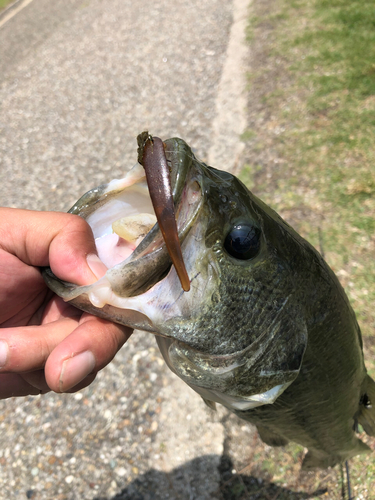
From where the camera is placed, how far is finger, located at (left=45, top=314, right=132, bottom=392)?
1.03 meters

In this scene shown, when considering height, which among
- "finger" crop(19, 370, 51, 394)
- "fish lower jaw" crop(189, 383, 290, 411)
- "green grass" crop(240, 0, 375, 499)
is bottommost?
"green grass" crop(240, 0, 375, 499)

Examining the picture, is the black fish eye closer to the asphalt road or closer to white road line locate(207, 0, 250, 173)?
the asphalt road

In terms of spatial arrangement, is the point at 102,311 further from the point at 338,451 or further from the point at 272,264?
the point at 338,451

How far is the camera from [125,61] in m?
6.69

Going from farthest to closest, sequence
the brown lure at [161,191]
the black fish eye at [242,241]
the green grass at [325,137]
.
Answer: the green grass at [325,137] → the black fish eye at [242,241] → the brown lure at [161,191]

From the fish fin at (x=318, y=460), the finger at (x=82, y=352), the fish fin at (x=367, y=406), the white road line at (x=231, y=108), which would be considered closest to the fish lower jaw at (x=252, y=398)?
the finger at (x=82, y=352)

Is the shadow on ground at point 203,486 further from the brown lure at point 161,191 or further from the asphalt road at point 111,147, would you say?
the brown lure at point 161,191

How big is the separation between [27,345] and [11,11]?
11168 mm

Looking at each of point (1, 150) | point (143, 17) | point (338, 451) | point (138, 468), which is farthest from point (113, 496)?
point (143, 17)

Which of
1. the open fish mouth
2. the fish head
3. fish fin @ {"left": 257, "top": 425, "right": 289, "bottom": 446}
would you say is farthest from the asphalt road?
the open fish mouth

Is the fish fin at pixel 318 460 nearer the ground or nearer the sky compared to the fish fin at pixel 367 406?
nearer the ground

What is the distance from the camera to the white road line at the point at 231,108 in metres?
4.32

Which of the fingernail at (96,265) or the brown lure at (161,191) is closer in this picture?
the brown lure at (161,191)

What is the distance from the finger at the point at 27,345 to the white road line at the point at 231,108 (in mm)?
3243
